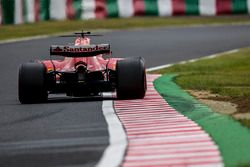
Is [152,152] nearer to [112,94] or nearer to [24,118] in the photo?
[24,118]

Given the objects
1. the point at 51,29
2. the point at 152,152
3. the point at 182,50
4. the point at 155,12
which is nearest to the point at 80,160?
the point at 152,152

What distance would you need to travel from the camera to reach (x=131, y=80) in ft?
39.5

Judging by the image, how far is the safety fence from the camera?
103 ft

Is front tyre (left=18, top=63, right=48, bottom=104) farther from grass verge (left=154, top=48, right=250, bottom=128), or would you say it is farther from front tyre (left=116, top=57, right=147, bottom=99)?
grass verge (left=154, top=48, right=250, bottom=128)

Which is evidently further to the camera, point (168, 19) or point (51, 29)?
point (168, 19)

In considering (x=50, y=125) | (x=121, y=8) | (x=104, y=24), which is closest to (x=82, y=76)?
(x=50, y=125)

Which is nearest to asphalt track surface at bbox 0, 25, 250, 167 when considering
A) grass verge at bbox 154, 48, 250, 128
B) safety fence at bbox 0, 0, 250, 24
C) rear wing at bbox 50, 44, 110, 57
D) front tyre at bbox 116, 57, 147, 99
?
front tyre at bbox 116, 57, 147, 99

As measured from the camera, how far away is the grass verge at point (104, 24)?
3008 cm

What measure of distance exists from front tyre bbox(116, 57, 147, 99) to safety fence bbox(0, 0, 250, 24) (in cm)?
Answer: 1886

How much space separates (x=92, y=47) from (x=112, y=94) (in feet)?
3.71

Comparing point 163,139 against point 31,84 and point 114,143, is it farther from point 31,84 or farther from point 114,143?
point 31,84

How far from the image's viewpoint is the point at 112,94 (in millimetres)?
13172

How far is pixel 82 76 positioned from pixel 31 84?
0.67 m

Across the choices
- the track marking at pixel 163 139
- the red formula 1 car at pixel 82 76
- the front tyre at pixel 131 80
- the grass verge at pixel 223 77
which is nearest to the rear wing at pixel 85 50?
the red formula 1 car at pixel 82 76
